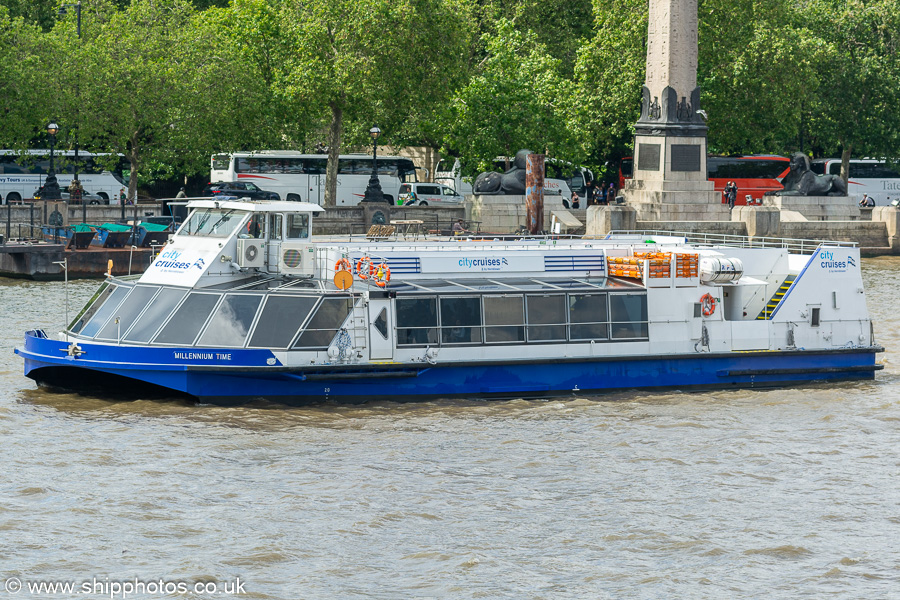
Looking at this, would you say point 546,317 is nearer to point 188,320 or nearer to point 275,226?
point 275,226

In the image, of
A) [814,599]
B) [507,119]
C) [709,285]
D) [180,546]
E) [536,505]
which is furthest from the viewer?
[507,119]

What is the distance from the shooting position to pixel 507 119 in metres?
54.1

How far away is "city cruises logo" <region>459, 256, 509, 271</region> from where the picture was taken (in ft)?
71.9

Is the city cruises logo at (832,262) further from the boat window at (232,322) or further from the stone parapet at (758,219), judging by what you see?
the stone parapet at (758,219)

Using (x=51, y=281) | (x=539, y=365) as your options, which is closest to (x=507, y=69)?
(x=51, y=281)

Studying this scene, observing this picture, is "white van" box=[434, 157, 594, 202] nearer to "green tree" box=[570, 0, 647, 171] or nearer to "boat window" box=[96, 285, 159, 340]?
"green tree" box=[570, 0, 647, 171]

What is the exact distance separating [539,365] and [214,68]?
104ft

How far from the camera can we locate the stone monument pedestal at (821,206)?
5203 cm

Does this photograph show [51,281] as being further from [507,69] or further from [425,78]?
[507,69]

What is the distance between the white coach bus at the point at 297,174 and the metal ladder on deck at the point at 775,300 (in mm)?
33823

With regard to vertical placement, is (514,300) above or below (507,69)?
below

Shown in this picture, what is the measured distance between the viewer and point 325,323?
65.6 ft

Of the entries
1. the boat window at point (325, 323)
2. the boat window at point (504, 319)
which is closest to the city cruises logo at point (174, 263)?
the boat window at point (325, 323)

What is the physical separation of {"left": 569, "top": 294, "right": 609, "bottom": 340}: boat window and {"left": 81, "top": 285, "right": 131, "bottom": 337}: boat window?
7335 mm
